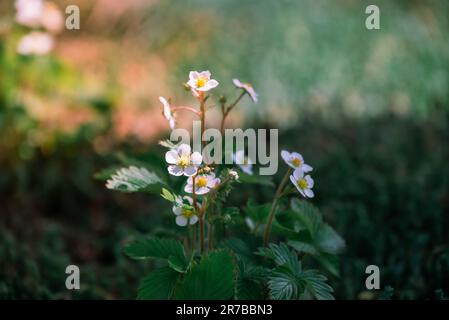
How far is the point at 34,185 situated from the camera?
8.70 feet

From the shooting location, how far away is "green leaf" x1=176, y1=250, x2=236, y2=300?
1254mm

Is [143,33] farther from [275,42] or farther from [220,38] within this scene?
[275,42]

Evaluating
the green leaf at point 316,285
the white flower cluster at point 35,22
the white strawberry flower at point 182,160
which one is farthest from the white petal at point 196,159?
the white flower cluster at point 35,22

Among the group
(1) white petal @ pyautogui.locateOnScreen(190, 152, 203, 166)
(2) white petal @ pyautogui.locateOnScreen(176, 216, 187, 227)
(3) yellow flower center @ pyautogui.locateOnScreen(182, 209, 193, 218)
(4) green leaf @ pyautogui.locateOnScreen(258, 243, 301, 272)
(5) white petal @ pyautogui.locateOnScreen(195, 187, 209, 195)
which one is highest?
(1) white petal @ pyautogui.locateOnScreen(190, 152, 203, 166)

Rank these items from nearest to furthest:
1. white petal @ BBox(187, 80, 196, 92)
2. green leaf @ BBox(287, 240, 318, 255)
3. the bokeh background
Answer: white petal @ BBox(187, 80, 196, 92) < green leaf @ BBox(287, 240, 318, 255) < the bokeh background

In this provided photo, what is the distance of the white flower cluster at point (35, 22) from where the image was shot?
2.58 m

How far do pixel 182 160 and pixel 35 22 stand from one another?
179 centimetres

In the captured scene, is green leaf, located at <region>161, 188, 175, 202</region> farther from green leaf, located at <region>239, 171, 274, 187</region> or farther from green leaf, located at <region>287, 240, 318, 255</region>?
green leaf, located at <region>287, 240, 318, 255</region>

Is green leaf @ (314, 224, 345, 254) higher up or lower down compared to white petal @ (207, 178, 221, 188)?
lower down

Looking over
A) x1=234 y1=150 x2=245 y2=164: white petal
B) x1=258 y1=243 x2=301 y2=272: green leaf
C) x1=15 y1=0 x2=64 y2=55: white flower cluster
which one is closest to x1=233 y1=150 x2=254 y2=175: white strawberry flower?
x1=234 y1=150 x2=245 y2=164: white petal

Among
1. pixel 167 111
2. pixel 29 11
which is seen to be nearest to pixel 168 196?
pixel 167 111

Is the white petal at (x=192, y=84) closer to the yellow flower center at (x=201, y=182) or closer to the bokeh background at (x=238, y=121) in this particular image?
the yellow flower center at (x=201, y=182)

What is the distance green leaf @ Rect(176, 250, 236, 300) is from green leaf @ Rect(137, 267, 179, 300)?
0.05 metres
